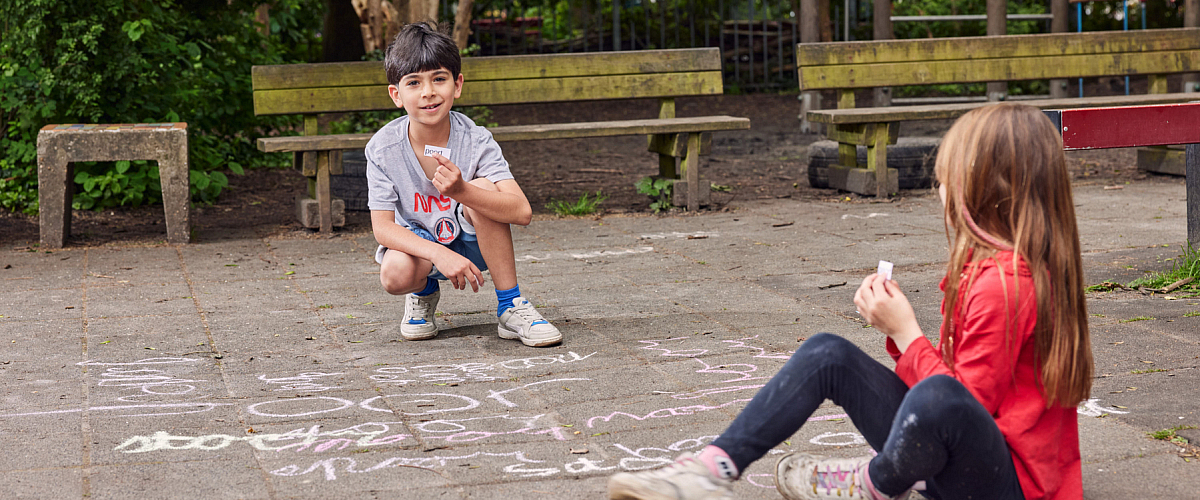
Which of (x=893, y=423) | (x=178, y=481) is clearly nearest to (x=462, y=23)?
(x=178, y=481)

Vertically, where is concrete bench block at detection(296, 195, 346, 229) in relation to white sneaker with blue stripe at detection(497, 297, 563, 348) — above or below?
above

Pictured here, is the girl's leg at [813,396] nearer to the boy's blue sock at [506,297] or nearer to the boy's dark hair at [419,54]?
the boy's blue sock at [506,297]

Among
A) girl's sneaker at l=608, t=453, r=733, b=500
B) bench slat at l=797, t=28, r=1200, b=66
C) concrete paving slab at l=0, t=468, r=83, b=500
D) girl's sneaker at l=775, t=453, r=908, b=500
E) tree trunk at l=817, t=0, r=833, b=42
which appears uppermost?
tree trunk at l=817, t=0, r=833, b=42

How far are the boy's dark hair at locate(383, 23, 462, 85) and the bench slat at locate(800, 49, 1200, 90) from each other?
4.32 m

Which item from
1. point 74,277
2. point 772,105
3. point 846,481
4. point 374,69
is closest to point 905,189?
point 374,69

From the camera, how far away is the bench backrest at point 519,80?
6590 mm

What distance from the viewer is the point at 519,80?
23.2 feet

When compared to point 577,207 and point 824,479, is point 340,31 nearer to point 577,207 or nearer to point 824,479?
point 577,207

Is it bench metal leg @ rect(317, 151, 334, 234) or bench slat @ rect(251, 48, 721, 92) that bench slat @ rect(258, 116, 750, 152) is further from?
bench slat @ rect(251, 48, 721, 92)

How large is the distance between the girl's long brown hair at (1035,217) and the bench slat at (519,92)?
4900 mm

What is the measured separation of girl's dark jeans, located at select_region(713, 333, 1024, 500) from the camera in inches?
75.6

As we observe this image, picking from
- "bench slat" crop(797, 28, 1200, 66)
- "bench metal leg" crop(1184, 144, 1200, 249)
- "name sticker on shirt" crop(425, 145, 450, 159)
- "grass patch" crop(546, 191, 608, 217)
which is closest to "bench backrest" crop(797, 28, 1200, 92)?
"bench slat" crop(797, 28, 1200, 66)

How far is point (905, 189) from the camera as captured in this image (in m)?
7.82

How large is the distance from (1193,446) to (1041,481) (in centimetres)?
86
